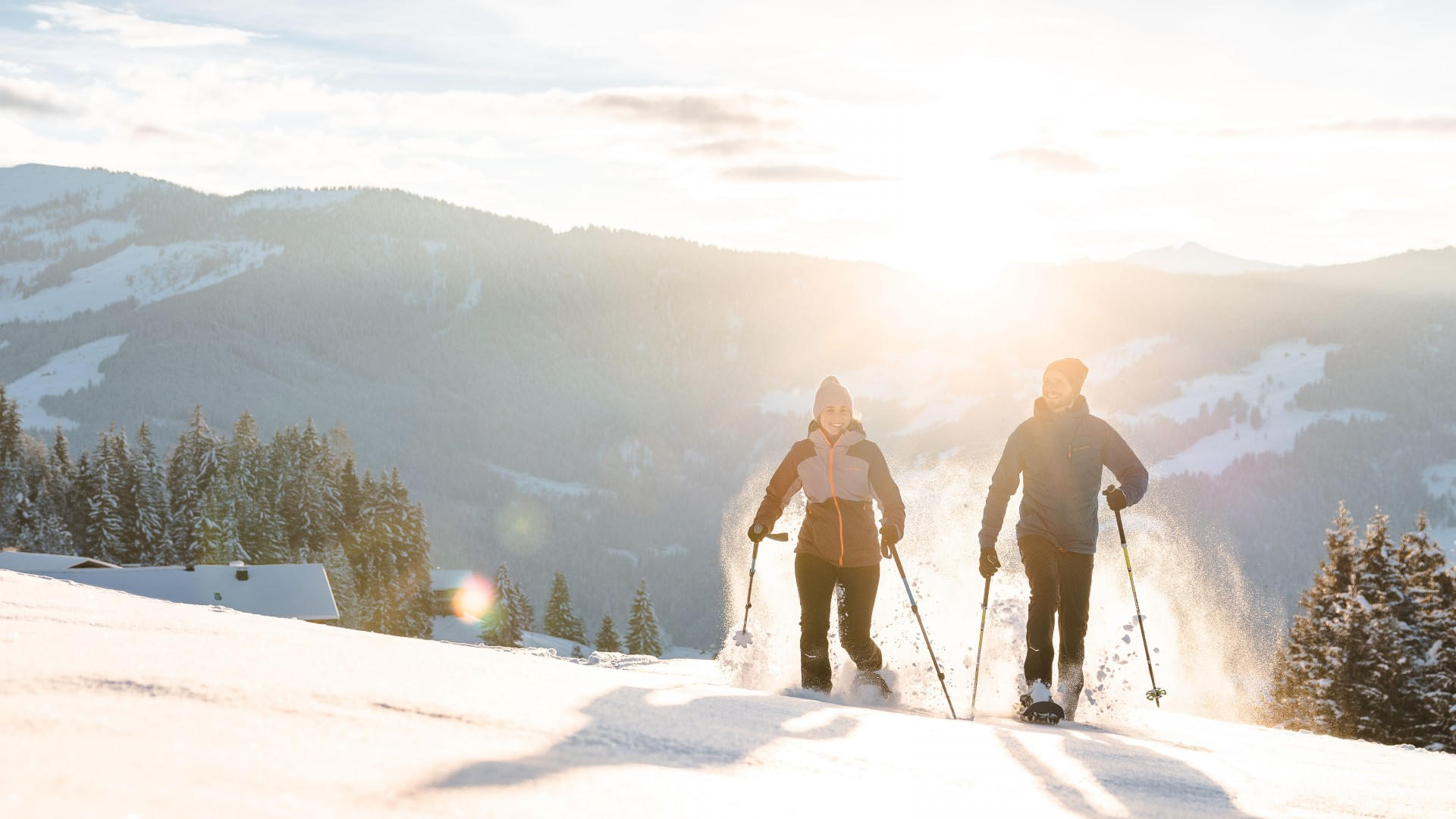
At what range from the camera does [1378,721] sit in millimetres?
23250

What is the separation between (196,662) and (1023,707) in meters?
5.54

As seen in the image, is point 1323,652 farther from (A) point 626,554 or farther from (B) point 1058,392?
(A) point 626,554

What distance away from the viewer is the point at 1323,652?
24250mm

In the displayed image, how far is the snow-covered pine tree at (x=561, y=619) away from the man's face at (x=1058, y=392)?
6269 cm

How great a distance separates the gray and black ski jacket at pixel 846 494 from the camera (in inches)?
306

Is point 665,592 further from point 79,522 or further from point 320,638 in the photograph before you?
point 320,638

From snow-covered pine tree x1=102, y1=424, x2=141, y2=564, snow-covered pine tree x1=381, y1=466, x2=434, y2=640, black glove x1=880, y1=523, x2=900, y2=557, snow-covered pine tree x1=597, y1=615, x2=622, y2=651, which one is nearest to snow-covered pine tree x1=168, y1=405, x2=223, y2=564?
snow-covered pine tree x1=102, y1=424, x2=141, y2=564

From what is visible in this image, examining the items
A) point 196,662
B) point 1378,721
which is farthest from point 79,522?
point 196,662

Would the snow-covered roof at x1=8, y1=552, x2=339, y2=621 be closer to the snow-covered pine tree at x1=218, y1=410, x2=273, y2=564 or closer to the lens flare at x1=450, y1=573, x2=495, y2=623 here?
the snow-covered pine tree at x1=218, y1=410, x2=273, y2=564

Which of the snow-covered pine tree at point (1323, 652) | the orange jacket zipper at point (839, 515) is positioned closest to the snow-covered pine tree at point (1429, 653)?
the snow-covered pine tree at point (1323, 652)

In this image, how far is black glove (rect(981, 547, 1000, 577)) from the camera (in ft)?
26.5

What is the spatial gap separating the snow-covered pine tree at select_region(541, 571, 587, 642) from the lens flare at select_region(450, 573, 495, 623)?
19195 mm

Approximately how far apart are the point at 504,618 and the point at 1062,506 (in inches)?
2334

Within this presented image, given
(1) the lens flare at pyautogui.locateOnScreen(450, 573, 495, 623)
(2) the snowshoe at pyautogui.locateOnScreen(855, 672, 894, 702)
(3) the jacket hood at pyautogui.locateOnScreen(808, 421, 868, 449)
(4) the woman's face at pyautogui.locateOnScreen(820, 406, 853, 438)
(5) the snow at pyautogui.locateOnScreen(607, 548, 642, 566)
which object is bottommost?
(5) the snow at pyautogui.locateOnScreen(607, 548, 642, 566)
